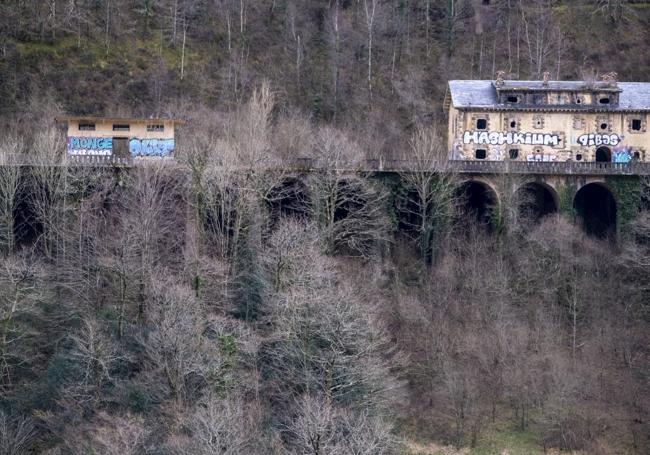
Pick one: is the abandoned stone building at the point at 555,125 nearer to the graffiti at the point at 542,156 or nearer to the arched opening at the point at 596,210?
the graffiti at the point at 542,156

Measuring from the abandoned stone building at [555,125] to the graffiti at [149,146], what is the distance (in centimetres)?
1777

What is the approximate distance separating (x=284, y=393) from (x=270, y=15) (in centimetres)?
5015

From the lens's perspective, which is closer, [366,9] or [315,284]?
[315,284]

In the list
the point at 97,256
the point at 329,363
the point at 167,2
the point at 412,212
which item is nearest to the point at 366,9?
the point at 167,2

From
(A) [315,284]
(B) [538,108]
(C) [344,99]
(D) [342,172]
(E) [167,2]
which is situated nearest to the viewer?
(A) [315,284]

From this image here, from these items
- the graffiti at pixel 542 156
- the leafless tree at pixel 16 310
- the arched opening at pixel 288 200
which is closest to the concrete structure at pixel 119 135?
the arched opening at pixel 288 200

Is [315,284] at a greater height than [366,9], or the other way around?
[366,9]

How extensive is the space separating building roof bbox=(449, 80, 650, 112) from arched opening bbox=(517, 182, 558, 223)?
673 cm

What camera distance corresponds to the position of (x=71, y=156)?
52.4 m

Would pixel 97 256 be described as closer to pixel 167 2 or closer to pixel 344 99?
pixel 344 99

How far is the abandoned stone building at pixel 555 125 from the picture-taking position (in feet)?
202

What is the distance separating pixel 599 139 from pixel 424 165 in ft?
47.5

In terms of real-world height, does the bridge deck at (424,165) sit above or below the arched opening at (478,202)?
above

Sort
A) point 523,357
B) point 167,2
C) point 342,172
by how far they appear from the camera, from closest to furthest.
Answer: point 523,357, point 342,172, point 167,2
